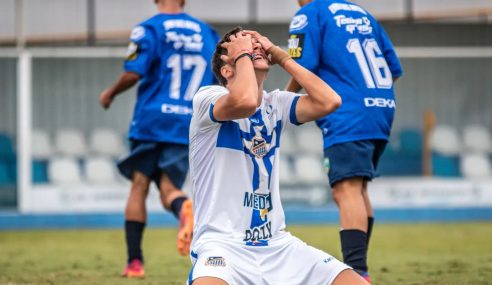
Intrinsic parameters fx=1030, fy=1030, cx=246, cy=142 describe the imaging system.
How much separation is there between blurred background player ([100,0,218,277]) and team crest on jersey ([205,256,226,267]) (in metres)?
2.72

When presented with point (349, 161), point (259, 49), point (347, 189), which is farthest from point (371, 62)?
point (259, 49)

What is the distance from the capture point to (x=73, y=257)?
28.5 ft

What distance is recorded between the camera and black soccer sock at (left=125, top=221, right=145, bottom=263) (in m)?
7.03

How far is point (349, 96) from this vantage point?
5941mm

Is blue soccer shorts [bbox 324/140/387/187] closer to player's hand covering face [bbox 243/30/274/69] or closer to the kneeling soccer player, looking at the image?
the kneeling soccer player

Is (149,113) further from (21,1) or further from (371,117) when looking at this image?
(21,1)

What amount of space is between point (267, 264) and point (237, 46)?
3.15 feet

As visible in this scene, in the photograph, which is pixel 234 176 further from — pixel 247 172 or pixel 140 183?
pixel 140 183

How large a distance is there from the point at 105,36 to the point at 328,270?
1132 cm

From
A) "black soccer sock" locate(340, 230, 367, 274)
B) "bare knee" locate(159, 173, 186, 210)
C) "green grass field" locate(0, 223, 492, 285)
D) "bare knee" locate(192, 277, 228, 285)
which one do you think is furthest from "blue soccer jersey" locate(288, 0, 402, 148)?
"bare knee" locate(192, 277, 228, 285)

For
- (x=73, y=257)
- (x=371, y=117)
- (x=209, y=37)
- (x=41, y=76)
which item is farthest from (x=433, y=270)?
(x=41, y=76)

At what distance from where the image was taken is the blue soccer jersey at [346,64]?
19.4 ft

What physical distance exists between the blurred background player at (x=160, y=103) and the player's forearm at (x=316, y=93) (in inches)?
98.9

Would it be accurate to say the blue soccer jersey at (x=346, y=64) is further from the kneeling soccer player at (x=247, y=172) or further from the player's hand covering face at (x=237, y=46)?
the player's hand covering face at (x=237, y=46)
